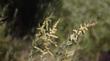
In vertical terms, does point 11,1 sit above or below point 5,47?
above

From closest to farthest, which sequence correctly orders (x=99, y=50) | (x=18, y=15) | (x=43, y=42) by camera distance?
(x=43, y=42), (x=18, y=15), (x=99, y=50)

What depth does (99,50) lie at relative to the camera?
900cm

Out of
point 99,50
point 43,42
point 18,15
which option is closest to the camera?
point 43,42

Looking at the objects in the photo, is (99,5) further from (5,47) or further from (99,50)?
(5,47)

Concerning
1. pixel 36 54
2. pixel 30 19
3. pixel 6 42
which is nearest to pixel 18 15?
pixel 30 19

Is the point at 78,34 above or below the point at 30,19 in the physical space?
above

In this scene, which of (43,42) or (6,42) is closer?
(43,42)

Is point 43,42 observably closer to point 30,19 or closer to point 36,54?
point 36,54

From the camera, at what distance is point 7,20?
7.93 meters

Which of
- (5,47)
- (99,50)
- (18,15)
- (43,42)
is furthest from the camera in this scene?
(99,50)

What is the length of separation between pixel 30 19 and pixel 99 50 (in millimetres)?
1659

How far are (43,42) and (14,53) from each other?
4179mm

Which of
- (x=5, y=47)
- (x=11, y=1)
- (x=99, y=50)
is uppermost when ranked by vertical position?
(x=11, y=1)

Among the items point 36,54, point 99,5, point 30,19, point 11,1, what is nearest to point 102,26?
point 99,5
